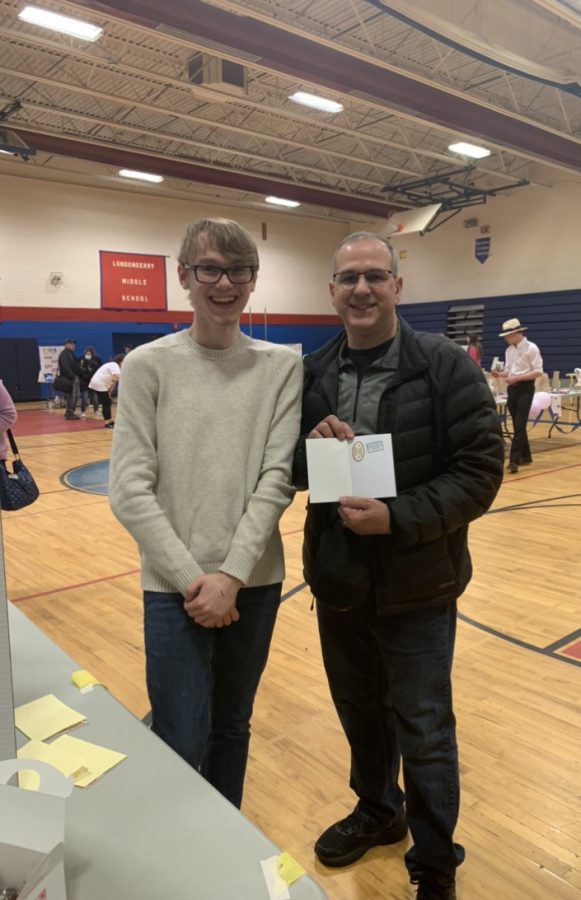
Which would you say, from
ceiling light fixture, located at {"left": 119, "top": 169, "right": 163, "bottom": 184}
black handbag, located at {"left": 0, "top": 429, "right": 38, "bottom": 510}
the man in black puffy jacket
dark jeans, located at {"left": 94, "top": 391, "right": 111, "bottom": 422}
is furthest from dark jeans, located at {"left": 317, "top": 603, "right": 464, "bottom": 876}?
ceiling light fixture, located at {"left": 119, "top": 169, "right": 163, "bottom": 184}

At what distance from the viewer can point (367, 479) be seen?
1498 millimetres

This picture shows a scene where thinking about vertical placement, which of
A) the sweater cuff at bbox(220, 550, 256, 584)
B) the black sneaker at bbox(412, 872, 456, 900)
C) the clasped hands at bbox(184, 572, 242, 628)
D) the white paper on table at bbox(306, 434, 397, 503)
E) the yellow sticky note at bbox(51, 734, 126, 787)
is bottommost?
the black sneaker at bbox(412, 872, 456, 900)

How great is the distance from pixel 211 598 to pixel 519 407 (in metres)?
6.71

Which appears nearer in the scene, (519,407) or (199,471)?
(199,471)

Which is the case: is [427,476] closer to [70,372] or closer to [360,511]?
[360,511]

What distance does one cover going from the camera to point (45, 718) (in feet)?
4.75

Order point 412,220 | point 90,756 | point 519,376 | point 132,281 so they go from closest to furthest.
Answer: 1. point 90,756
2. point 519,376
3. point 412,220
4. point 132,281

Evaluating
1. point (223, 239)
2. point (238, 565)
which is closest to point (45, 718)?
point (238, 565)

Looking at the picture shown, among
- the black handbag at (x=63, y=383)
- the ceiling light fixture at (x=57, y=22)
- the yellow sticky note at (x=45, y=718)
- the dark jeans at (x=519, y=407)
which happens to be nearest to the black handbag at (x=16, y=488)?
the yellow sticky note at (x=45, y=718)

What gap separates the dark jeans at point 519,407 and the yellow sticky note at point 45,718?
672 cm

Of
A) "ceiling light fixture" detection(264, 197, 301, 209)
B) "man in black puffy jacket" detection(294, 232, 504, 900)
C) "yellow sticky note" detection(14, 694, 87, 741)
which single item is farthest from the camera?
"ceiling light fixture" detection(264, 197, 301, 209)

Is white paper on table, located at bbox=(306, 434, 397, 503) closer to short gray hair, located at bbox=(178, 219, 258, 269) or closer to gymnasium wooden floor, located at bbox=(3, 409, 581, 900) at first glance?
short gray hair, located at bbox=(178, 219, 258, 269)

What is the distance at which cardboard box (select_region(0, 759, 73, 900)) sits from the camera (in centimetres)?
77

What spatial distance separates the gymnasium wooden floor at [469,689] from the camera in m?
1.90
